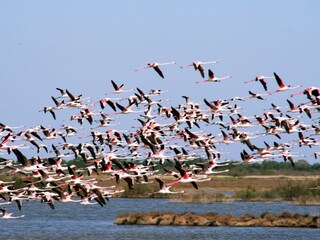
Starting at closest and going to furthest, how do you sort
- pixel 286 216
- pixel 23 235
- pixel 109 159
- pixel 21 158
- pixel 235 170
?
pixel 21 158, pixel 109 159, pixel 23 235, pixel 286 216, pixel 235 170

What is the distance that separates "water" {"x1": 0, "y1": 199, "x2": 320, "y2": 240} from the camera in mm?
46969

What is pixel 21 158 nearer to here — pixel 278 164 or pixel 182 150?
pixel 182 150

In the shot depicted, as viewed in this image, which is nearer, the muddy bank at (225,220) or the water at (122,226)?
the water at (122,226)

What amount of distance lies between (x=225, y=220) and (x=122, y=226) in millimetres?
5723

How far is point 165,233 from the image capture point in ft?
158

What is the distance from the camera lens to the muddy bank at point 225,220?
5031 centimetres

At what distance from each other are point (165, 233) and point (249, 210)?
603 inches

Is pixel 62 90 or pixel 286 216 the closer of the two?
pixel 62 90

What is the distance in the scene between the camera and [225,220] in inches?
2024

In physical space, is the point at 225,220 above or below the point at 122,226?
below

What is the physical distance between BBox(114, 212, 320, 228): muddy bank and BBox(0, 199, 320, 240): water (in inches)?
21.0

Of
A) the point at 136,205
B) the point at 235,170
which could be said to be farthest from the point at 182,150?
the point at 235,170

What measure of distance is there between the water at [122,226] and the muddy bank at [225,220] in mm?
534

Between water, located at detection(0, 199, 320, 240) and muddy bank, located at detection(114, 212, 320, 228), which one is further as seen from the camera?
muddy bank, located at detection(114, 212, 320, 228)
